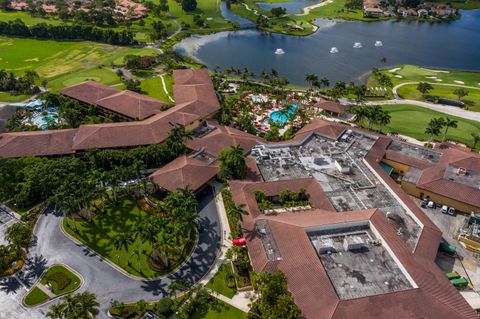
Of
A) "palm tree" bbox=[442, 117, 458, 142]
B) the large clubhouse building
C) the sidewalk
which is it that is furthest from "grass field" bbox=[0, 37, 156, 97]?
"palm tree" bbox=[442, 117, 458, 142]

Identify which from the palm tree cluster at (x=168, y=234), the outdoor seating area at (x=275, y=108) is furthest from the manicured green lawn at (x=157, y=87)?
the palm tree cluster at (x=168, y=234)

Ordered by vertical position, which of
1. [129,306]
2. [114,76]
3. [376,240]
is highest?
[114,76]

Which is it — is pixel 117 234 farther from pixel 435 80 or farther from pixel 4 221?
pixel 435 80

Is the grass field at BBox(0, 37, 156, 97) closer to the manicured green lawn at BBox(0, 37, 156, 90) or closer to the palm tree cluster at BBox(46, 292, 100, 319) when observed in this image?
the manicured green lawn at BBox(0, 37, 156, 90)

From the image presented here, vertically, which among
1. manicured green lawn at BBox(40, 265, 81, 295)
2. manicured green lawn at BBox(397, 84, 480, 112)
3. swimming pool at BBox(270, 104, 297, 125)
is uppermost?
manicured green lawn at BBox(397, 84, 480, 112)

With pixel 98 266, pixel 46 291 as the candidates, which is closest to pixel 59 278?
pixel 46 291

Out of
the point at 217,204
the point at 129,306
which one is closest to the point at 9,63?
the point at 217,204

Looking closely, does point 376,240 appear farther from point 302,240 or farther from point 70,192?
point 70,192
